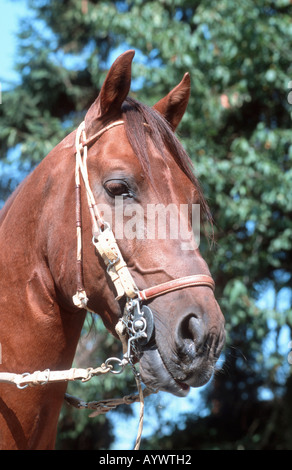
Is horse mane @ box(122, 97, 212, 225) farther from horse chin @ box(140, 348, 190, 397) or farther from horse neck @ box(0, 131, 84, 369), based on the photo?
horse chin @ box(140, 348, 190, 397)

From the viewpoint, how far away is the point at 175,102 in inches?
89.8

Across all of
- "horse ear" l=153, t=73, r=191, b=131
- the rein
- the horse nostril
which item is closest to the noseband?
the rein

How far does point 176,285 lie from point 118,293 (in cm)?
21

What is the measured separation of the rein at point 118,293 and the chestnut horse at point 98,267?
2 cm

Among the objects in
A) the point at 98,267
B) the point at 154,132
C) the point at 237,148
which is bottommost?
the point at 237,148

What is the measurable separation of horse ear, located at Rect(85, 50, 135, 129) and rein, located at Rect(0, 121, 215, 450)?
0.08 m

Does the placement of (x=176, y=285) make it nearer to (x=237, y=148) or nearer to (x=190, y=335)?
(x=190, y=335)

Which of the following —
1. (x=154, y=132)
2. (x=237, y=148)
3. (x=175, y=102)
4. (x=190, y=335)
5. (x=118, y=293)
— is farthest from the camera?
(x=237, y=148)

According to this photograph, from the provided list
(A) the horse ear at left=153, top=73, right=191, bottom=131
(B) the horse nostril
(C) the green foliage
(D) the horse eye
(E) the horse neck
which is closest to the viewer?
(B) the horse nostril

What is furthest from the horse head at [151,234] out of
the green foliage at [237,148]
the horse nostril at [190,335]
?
the green foliage at [237,148]

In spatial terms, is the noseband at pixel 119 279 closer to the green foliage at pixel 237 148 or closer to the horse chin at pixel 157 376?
the horse chin at pixel 157 376

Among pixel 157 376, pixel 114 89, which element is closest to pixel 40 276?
pixel 157 376

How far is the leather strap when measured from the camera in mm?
1634

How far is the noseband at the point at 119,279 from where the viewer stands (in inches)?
64.6
